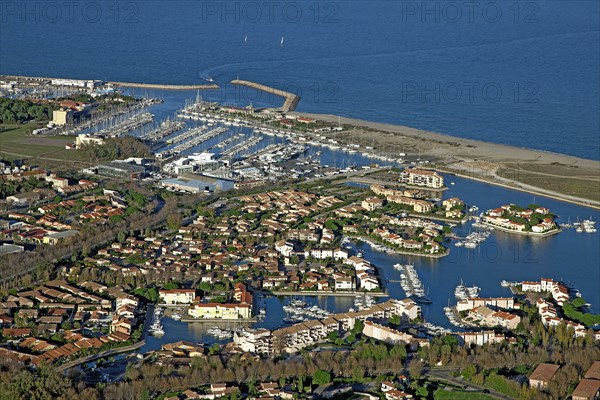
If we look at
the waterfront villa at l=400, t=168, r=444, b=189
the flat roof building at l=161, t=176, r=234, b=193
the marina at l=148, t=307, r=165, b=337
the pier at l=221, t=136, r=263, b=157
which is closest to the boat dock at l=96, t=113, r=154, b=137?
the pier at l=221, t=136, r=263, b=157

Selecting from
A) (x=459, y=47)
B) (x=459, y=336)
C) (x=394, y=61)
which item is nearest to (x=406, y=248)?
(x=459, y=336)

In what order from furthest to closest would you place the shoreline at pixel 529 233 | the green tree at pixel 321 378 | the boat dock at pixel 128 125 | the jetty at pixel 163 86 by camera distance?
the jetty at pixel 163 86, the boat dock at pixel 128 125, the shoreline at pixel 529 233, the green tree at pixel 321 378

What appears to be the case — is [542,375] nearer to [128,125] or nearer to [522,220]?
[522,220]

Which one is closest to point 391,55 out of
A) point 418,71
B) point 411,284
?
point 418,71

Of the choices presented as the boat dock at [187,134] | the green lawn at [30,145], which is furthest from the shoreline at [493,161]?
the green lawn at [30,145]

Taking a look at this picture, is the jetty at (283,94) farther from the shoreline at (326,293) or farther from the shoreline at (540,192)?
the shoreline at (326,293)

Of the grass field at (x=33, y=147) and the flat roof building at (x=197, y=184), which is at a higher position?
the grass field at (x=33, y=147)
